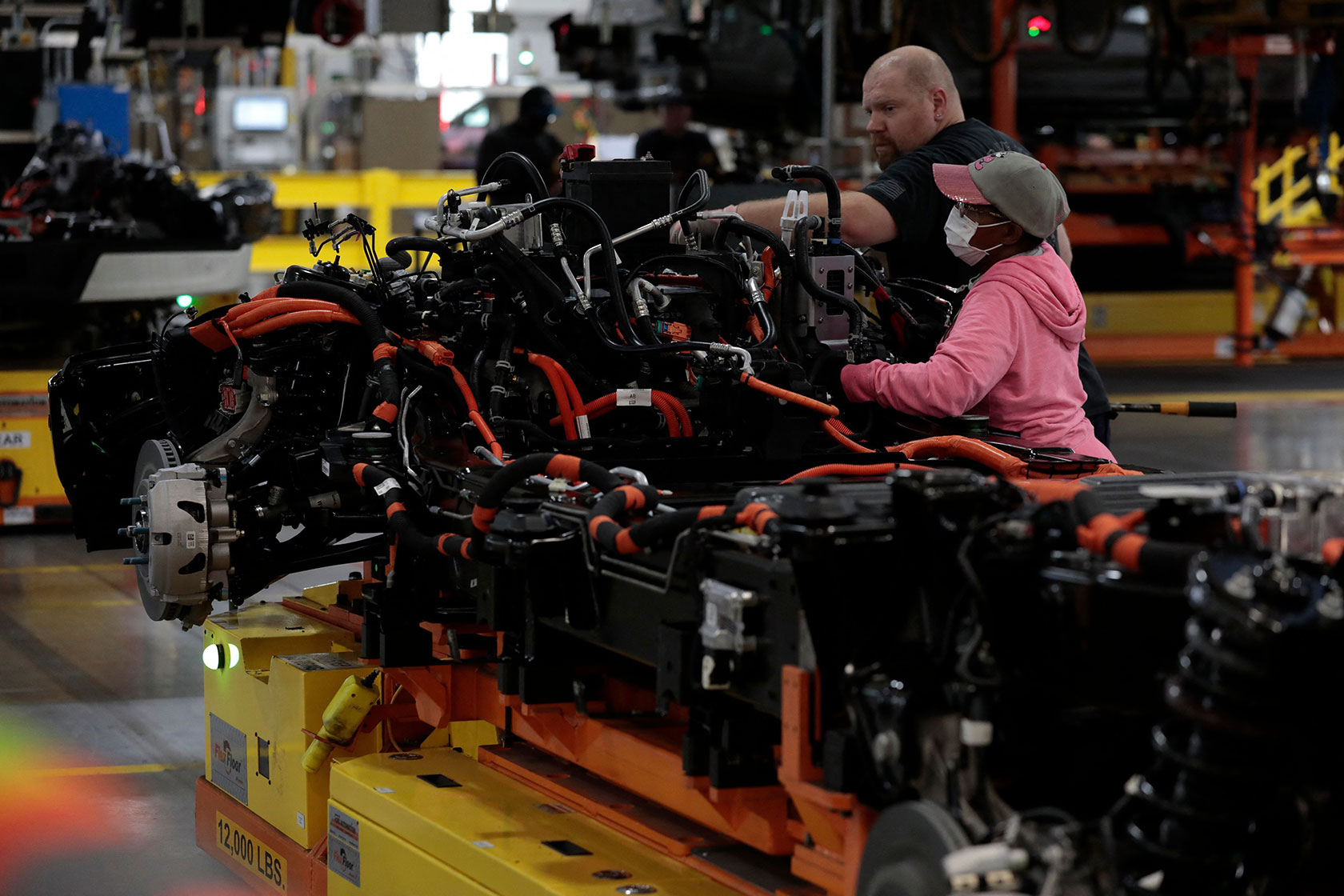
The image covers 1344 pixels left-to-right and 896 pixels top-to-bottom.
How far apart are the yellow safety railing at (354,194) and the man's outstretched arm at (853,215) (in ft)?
35.7

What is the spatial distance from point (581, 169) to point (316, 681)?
4.23 ft

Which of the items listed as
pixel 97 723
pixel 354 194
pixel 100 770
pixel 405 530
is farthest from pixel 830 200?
pixel 354 194

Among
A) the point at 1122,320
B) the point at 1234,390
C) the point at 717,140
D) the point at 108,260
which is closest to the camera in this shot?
the point at 108,260

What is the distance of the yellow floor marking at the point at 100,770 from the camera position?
4.86 m

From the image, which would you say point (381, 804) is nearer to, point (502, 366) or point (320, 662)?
point (320, 662)

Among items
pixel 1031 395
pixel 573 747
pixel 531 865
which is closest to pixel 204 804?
pixel 573 747

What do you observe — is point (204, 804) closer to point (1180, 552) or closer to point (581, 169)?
point (581, 169)

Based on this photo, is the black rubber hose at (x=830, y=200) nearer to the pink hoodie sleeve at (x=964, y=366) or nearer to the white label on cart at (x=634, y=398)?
the pink hoodie sleeve at (x=964, y=366)

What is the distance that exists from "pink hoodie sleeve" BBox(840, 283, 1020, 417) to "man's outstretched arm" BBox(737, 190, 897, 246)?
2.61ft

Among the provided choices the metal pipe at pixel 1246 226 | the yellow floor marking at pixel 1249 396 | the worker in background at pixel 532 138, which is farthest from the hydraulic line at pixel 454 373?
the metal pipe at pixel 1246 226

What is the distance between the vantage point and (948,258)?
4.55 metres

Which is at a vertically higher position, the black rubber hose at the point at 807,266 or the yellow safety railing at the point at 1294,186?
the yellow safety railing at the point at 1294,186

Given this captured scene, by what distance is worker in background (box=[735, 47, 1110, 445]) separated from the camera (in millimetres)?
4430

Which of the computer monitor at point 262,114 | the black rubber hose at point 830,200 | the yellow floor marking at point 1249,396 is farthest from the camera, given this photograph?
the computer monitor at point 262,114
